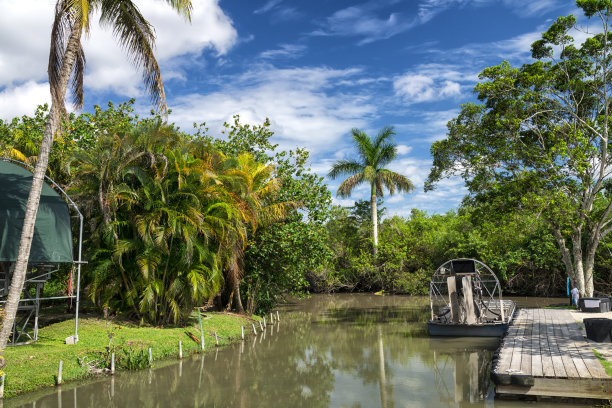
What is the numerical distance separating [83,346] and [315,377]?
6513 mm

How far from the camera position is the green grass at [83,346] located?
1106 cm

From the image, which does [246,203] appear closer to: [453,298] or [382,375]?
[453,298]

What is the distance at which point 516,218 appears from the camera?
80.4ft

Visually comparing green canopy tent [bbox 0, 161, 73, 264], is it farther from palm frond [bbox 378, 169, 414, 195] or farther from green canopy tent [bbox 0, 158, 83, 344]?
palm frond [bbox 378, 169, 414, 195]

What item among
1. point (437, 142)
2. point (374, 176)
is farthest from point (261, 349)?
point (374, 176)

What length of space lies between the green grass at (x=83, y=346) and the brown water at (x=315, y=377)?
19.1 inches

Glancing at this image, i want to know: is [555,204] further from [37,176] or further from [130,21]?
[37,176]

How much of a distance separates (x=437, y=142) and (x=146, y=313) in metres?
16.2

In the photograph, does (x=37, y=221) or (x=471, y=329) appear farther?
(x=471, y=329)

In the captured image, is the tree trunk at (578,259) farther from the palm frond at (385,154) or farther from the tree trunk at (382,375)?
the palm frond at (385,154)

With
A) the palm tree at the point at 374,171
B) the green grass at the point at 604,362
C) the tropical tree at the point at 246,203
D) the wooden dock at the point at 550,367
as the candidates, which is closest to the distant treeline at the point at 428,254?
the palm tree at the point at 374,171

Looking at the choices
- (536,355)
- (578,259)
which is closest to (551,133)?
(578,259)

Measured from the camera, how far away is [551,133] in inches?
840

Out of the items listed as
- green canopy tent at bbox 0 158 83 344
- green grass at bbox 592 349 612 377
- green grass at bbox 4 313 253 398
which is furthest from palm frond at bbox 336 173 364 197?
green grass at bbox 592 349 612 377
